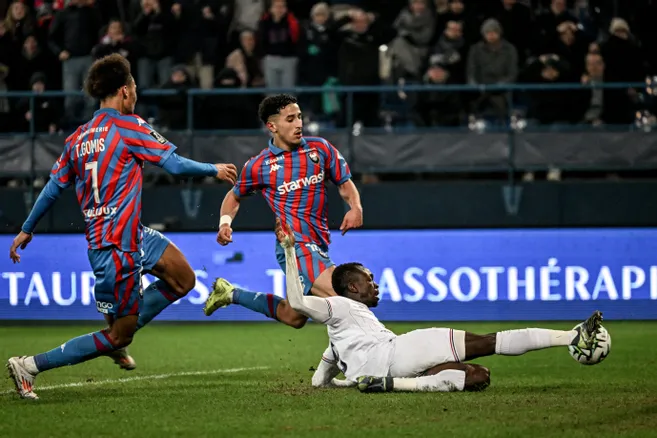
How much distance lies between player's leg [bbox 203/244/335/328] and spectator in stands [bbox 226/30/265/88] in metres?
8.14

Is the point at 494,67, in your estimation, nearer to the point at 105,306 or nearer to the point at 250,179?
the point at 250,179

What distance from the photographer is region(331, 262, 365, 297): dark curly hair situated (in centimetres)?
851

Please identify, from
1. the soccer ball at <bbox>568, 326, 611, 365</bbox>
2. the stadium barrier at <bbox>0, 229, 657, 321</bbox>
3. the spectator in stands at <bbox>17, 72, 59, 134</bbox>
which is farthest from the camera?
the spectator in stands at <bbox>17, 72, 59, 134</bbox>

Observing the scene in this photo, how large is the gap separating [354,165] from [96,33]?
4.24 metres

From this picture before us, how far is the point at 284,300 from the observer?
9.34m

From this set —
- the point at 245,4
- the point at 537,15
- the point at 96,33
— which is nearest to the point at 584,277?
the point at 537,15

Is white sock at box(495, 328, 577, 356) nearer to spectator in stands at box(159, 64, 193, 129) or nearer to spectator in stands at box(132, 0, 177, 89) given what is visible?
spectator in stands at box(159, 64, 193, 129)

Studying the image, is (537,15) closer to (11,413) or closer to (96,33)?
(96,33)

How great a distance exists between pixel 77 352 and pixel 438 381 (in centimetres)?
232

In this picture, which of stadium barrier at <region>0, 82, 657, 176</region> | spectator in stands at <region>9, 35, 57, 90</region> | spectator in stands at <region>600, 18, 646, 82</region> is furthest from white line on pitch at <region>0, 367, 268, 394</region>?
spectator in stands at <region>9, 35, 57, 90</region>

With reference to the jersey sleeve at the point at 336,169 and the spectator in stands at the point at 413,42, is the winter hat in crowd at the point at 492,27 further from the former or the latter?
the jersey sleeve at the point at 336,169

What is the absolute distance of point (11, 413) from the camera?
A: 759 cm

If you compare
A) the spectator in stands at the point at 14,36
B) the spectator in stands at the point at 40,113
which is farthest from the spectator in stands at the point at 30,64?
the spectator in stands at the point at 40,113

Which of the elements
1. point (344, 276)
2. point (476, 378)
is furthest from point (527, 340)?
point (344, 276)
